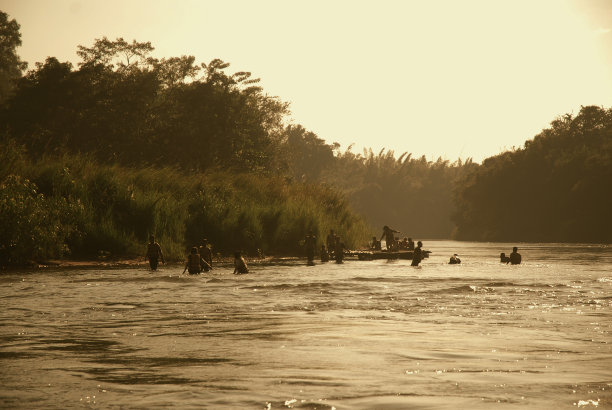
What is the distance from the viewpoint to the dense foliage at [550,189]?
306 feet

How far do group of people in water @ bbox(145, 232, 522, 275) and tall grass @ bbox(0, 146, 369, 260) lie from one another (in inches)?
61.0

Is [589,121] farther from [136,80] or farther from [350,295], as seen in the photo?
[350,295]

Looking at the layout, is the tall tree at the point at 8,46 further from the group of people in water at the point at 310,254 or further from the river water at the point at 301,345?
the river water at the point at 301,345

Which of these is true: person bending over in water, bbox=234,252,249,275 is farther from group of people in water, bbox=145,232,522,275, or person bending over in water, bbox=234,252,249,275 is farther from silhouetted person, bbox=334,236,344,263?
silhouetted person, bbox=334,236,344,263

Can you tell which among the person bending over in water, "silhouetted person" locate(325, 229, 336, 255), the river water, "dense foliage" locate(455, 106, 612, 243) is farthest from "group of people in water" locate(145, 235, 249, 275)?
"dense foliage" locate(455, 106, 612, 243)

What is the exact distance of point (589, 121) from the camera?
108 metres

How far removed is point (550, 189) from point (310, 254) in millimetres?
68219

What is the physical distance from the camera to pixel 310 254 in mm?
39406

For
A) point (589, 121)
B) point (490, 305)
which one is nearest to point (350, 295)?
point (490, 305)

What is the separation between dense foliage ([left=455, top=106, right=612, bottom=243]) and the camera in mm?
93188

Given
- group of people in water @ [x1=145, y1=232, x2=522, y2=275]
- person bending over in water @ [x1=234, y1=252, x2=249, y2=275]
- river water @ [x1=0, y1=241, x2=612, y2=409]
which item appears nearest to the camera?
river water @ [x1=0, y1=241, x2=612, y2=409]

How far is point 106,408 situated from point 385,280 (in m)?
21.3

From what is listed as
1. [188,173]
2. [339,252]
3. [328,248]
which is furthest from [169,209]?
[188,173]

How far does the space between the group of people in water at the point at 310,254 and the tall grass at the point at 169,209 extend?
5.08 ft
